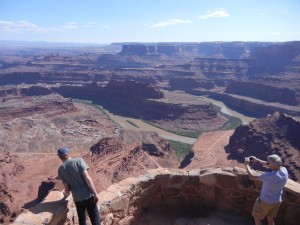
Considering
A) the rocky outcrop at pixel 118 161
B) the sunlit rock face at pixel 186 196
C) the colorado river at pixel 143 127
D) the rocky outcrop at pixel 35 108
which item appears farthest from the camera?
the rocky outcrop at pixel 35 108

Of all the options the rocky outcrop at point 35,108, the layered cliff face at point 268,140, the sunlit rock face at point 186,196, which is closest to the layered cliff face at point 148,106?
the rocky outcrop at point 35,108

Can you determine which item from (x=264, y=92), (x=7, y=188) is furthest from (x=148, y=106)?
(x=7, y=188)

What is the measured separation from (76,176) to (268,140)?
120 feet

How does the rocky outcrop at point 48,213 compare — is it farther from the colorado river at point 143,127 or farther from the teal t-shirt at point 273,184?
the colorado river at point 143,127

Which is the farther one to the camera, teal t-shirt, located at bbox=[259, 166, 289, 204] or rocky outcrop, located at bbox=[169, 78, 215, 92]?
rocky outcrop, located at bbox=[169, 78, 215, 92]

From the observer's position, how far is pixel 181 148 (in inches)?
1908

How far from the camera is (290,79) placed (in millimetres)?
91250

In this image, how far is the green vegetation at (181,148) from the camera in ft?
148

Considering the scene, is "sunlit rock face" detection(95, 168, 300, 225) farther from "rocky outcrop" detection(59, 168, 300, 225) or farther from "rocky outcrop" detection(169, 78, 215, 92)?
"rocky outcrop" detection(169, 78, 215, 92)

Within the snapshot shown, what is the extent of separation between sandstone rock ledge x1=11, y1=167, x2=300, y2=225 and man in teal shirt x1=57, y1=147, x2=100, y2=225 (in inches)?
54.9

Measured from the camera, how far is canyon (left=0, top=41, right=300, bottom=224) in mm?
9203

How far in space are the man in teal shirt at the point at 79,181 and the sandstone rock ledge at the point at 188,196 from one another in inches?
54.9

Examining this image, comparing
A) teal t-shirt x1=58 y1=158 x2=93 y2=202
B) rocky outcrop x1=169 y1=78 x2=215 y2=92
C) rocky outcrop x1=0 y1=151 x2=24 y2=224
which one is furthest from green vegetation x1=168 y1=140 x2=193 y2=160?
rocky outcrop x1=169 y1=78 x2=215 y2=92

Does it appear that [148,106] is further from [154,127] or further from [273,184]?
[273,184]
